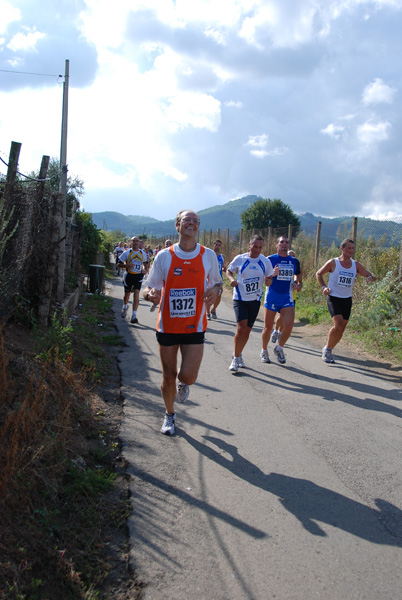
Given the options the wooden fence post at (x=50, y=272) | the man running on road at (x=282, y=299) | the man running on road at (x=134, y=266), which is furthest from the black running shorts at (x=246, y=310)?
the man running on road at (x=134, y=266)

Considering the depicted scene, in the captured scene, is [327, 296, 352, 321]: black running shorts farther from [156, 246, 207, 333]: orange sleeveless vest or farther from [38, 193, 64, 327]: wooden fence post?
[38, 193, 64, 327]: wooden fence post

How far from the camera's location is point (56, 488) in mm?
3414

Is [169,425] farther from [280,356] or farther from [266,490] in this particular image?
[280,356]

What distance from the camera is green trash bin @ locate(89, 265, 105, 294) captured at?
17.3 meters

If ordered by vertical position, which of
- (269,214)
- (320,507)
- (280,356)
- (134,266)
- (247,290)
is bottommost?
(320,507)

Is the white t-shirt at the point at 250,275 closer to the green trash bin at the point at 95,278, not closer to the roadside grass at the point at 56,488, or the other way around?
the roadside grass at the point at 56,488

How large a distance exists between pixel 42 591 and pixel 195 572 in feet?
2.72

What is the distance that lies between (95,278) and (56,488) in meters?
14.5

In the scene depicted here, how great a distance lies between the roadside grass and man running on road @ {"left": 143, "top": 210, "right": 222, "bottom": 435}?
947 millimetres

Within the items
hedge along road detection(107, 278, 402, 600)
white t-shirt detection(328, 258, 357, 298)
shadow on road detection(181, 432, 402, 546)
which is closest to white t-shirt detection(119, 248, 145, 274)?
white t-shirt detection(328, 258, 357, 298)

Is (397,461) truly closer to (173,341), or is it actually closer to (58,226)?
(173,341)

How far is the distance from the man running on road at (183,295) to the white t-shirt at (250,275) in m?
2.82

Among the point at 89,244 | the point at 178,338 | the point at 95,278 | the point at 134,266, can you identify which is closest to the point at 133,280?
the point at 134,266

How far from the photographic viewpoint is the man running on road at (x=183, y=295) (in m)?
4.76
